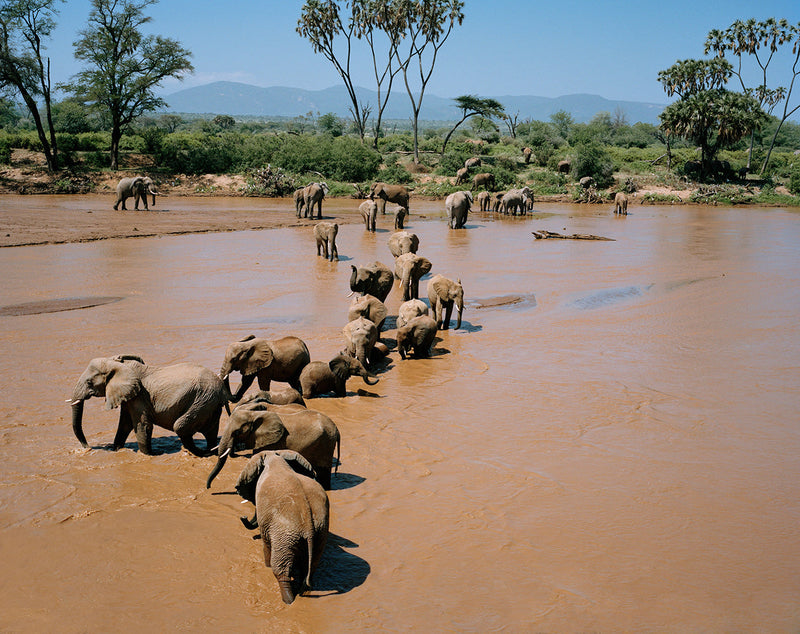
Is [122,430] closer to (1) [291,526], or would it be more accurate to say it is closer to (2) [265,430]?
(2) [265,430]

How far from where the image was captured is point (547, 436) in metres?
7.47

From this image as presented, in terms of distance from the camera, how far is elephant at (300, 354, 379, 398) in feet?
26.8

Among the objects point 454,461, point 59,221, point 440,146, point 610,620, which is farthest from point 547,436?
point 440,146

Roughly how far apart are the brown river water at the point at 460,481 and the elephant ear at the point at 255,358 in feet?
1.90

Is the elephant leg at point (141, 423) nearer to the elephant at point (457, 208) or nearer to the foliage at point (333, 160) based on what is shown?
the elephant at point (457, 208)

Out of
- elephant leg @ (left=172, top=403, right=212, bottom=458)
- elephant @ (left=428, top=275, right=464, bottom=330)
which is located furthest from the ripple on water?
elephant leg @ (left=172, top=403, right=212, bottom=458)

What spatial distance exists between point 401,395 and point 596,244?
52.3ft

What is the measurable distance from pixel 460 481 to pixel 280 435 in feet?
5.53

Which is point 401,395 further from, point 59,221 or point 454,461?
point 59,221

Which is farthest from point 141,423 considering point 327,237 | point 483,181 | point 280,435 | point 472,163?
point 472,163

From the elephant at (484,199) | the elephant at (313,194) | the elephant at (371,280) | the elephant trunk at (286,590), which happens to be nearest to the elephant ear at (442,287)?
the elephant at (371,280)

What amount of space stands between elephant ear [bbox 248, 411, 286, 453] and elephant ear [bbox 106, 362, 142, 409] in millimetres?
1470

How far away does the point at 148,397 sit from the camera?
21.7 ft

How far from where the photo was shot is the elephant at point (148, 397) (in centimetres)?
655
